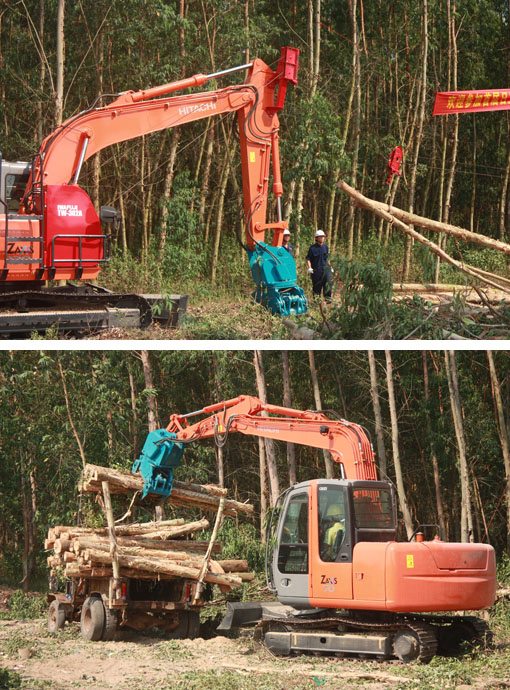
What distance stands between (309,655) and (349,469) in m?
2.22

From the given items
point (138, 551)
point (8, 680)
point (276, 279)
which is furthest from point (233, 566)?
point (8, 680)

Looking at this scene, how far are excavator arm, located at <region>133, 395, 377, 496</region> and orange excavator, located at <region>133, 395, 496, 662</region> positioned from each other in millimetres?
19

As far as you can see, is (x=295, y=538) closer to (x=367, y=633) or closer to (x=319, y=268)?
(x=367, y=633)

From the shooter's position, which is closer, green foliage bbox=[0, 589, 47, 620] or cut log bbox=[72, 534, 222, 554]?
cut log bbox=[72, 534, 222, 554]

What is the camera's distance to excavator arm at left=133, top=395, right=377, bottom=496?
9.89 meters

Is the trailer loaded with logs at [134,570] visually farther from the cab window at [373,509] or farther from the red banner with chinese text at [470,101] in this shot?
the red banner with chinese text at [470,101]

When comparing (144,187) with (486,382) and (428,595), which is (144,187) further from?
(428,595)

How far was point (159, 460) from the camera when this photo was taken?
11969 millimetres

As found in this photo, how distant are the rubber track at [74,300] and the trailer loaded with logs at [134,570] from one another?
2325 millimetres

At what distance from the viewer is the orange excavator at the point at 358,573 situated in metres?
8.92

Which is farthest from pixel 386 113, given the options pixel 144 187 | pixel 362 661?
pixel 362 661

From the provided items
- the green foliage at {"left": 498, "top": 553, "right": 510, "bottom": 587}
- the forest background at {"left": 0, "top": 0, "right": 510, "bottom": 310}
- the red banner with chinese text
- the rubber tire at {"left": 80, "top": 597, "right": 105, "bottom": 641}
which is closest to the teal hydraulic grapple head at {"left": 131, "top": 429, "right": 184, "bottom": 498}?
the rubber tire at {"left": 80, "top": 597, "right": 105, "bottom": 641}

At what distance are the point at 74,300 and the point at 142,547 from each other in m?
3.63

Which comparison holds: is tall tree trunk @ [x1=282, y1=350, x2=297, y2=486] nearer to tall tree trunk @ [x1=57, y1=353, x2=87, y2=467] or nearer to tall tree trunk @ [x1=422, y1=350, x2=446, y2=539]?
tall tree trunk @ [x1=422, y1=350, x2=446, y2=539]
